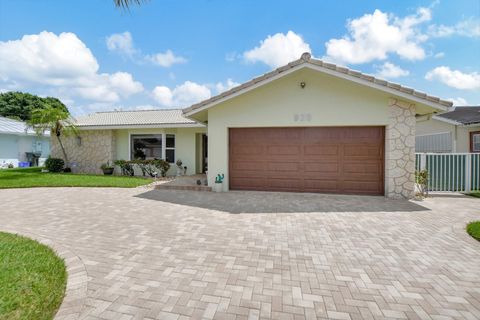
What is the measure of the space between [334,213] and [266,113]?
4.89m

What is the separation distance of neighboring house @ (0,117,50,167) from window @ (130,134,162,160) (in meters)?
11.5

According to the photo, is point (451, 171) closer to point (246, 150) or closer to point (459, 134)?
point (459, 134)

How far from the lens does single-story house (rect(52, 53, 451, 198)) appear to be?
8.87 meters

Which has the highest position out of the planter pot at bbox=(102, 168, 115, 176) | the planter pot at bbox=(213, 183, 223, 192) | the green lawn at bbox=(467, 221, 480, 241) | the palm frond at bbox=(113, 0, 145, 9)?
A: the palm frond at bbox=(113, 0, 145, 9)

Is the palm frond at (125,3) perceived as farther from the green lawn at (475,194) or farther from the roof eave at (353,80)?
the green lawn at (475,194)

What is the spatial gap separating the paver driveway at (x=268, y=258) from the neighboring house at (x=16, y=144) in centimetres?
1943

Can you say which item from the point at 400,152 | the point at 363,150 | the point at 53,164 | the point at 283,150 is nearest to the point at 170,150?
the point at 53,164

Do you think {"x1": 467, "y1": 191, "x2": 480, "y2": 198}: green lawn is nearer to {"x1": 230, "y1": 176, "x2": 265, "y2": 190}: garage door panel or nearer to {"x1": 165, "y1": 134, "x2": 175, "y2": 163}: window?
{"x1": 230, "y1": 176, "x2": 265, "y2": 190}: garage door panel

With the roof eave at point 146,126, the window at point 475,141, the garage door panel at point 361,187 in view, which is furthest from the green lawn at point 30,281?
the window at point 475,141

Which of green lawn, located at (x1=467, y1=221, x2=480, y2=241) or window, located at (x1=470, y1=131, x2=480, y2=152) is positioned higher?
window, located at (x1=470, y1=131, x2=480, y2=152)

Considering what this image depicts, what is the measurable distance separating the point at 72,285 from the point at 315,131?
29.1ft

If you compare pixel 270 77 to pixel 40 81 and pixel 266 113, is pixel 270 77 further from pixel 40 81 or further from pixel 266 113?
pixel 40 81

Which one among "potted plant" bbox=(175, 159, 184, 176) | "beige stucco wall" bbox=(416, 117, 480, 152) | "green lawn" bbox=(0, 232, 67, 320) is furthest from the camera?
"potted plant" bbox=(175, 159, 184, 176)

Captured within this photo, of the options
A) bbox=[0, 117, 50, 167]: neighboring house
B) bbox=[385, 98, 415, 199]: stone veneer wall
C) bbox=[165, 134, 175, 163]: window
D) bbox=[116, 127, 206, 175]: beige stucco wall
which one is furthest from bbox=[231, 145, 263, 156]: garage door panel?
bbox=[0, 117, 50, 167]: neighboring house
